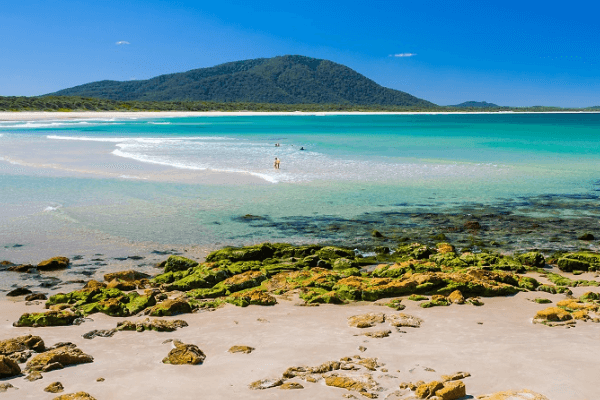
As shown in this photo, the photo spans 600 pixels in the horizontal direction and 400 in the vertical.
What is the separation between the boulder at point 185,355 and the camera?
5.98m

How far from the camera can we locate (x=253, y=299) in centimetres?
833

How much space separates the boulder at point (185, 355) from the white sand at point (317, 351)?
0.33 feet

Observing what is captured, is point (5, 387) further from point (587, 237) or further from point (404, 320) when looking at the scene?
point (587, 237)

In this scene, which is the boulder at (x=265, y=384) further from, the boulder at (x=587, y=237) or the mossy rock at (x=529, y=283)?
the boulder at (x=587, y=237)

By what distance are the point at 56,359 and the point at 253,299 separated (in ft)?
10.2

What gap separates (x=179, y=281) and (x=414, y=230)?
21.2 feet

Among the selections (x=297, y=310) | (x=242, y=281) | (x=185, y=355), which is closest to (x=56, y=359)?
(x=185, y=355)

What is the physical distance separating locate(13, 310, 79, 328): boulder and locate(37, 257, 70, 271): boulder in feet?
8.68

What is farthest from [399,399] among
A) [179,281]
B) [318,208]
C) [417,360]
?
[318,208]

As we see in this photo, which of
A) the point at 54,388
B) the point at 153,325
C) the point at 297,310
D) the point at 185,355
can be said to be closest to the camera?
the point at 54,388

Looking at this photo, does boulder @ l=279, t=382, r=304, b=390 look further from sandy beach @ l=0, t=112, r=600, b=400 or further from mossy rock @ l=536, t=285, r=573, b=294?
mossy rock @ l=536, t=285, r=573, b=294

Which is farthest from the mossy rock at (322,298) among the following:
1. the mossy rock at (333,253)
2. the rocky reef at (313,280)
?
the mossy rock at (333,253)

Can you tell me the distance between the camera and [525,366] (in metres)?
5.79

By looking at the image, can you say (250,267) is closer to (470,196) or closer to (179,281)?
(179,281)
